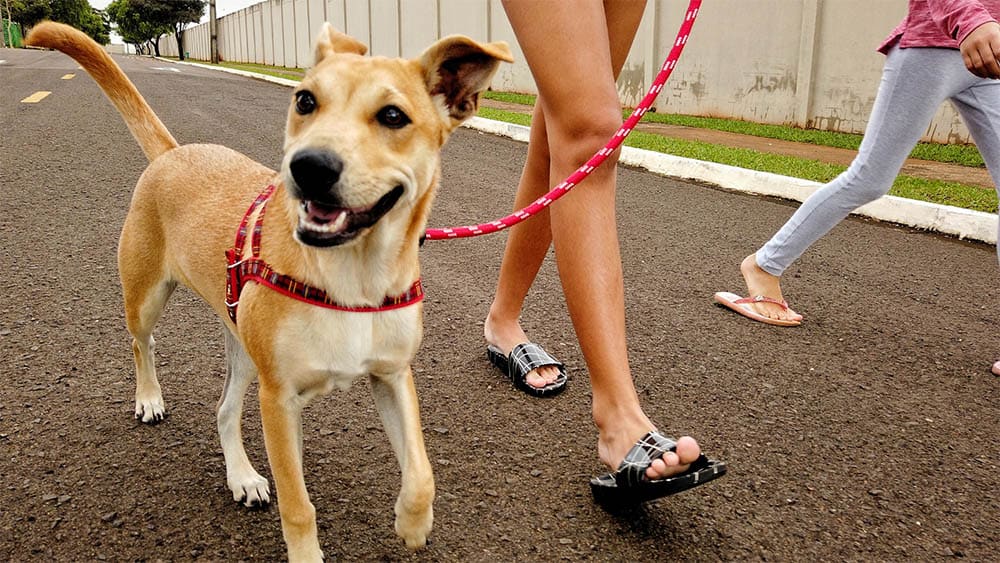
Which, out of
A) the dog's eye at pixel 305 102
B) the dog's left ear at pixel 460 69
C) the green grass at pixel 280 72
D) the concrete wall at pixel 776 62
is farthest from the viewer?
the green grass at pixel 280 72

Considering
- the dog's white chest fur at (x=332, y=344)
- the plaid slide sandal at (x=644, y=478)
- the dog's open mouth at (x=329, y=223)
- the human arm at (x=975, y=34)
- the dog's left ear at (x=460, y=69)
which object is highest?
the human arm at (x=975, y=34)

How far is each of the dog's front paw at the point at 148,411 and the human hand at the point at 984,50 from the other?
3474 millimetres

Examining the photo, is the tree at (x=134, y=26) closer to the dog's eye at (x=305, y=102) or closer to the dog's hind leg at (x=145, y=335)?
the dog's hind leg at (x=145, y=335)

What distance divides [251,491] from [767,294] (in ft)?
10.1

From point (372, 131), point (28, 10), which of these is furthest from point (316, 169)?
point (28, 10)

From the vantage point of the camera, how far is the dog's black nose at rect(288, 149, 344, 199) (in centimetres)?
192

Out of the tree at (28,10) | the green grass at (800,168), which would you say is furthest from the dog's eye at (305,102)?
the tree at (28,10)

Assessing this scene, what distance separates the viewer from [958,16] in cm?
341

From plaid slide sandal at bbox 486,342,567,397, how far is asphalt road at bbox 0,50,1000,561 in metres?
0.07

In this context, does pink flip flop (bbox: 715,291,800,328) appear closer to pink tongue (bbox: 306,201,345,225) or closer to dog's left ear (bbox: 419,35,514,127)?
dog's left ear (bbox: 419,35,514,127)

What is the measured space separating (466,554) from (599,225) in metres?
1.17

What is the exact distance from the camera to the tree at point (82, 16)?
102 metres

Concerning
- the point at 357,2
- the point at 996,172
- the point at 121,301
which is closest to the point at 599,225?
the point at 996,172

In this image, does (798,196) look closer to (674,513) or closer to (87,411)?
(674,513)
